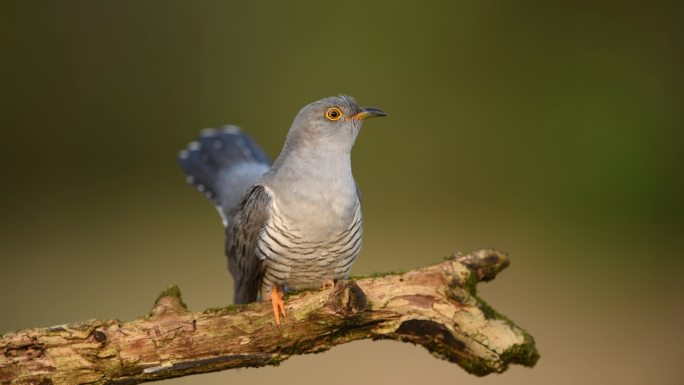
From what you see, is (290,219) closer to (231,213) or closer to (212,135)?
(231,213)

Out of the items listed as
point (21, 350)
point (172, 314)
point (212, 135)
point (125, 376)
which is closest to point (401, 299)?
point (172, 314)

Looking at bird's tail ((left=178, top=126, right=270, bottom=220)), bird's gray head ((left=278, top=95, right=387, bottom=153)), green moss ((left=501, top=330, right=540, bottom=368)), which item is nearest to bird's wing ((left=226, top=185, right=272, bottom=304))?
bird's gray head ((left=278, top=95, right=387, bottom=153))

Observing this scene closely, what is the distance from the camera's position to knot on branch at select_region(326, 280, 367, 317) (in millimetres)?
1842

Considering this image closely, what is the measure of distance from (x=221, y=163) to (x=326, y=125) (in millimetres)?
1062

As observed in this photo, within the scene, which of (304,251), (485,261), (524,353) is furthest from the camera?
(304,251)

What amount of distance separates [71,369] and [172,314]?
277 mm

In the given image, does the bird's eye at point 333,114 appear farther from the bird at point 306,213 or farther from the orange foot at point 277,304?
the orange foot at point 277,304

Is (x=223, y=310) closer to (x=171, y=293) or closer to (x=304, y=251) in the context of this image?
(x=171, y=293)

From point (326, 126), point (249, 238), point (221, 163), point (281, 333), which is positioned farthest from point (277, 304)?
point (221, 163)

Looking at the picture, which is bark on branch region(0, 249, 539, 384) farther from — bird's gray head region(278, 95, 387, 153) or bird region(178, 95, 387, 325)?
bird's gray head region(278, 95, 387, 153)

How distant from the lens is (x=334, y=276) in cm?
232

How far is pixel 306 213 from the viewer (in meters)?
2.17

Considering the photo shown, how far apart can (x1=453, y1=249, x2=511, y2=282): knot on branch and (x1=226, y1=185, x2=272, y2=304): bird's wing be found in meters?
0.61

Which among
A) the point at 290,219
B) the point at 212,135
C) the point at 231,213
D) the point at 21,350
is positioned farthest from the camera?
the point at 212,135
